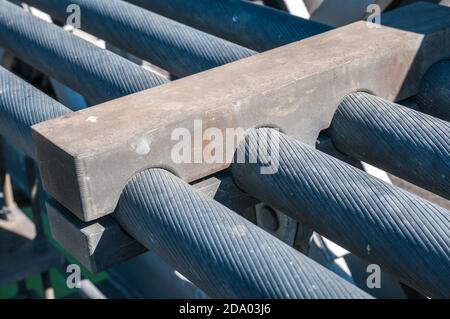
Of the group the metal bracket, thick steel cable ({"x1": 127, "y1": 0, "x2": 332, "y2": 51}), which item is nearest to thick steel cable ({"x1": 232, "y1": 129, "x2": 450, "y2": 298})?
the metal bracket

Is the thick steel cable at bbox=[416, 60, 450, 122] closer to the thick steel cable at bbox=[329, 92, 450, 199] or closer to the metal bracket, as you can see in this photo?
the metal bracket

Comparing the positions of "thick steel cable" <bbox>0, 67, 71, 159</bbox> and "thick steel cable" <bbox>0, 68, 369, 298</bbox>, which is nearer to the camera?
"thick steel cable" <bbox>0, 68, 369, 298</bbox>

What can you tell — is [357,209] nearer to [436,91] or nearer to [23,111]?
[436,91]

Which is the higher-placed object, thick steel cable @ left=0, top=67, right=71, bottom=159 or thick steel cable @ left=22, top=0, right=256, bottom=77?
thick steel cable @ left=22, top=0, right=256, bottom=77

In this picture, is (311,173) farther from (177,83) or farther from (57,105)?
(57,105)

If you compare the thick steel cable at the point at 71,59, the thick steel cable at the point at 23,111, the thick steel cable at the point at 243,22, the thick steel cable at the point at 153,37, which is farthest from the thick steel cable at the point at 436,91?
the thick steel cable at the point at 23,111

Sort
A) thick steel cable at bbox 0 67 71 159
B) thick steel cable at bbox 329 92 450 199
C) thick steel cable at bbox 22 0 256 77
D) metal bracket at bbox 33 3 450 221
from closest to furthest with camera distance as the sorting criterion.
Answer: metal bracket at bbox 33 3 450 221, thick steel cable at bbox 329 92 450 199, thick steel cable at bbox 0 67 71 159, thick steel cable at bbox 22 0 256 77

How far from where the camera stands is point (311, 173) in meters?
2.03

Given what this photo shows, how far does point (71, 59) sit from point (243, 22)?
2.15 feet

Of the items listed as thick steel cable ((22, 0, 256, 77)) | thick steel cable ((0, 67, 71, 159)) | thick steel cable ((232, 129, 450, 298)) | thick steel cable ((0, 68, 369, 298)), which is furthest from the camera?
thick steel cable ((22, 0, 256, 77))

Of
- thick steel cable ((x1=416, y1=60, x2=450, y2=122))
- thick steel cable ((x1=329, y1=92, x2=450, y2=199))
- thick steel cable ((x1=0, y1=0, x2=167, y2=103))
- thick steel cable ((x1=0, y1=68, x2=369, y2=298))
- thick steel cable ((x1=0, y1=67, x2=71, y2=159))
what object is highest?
thick steel cable ((x1=0, y1=0, x2=167, y2=103))

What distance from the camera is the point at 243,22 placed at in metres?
3.04

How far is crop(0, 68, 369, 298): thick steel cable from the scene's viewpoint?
1674mm

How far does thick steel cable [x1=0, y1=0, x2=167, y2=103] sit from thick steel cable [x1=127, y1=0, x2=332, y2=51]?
53 centimetres
